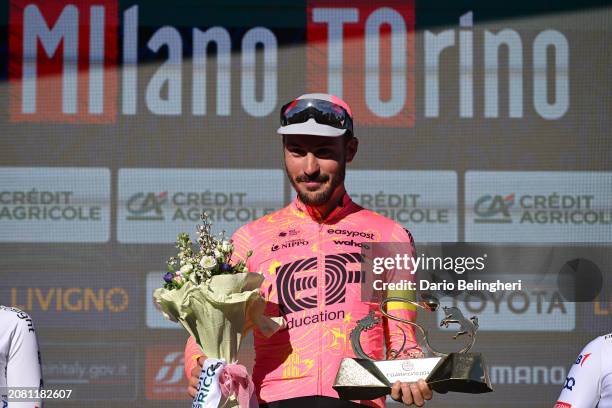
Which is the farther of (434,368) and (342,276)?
(342,276)

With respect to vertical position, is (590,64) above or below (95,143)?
above

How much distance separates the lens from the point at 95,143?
483 centimetres

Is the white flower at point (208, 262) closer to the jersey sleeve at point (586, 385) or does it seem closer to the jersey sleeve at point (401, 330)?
the jersey sleeve at point (401, 330)

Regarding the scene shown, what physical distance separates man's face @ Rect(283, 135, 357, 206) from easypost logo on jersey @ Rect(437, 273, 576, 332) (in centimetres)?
225

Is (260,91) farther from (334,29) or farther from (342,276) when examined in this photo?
(342,276)

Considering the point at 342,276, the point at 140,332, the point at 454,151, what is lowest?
the point at 140,332

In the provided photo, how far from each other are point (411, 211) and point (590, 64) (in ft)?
3.87

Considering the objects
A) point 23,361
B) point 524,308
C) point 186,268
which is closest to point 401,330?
point 186,268

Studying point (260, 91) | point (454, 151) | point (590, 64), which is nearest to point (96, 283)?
point (260, 91)

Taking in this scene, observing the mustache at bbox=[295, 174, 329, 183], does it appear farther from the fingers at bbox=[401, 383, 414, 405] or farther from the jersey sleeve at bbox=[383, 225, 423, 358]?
the fingers at bbox=[401, 383, 414, 405]

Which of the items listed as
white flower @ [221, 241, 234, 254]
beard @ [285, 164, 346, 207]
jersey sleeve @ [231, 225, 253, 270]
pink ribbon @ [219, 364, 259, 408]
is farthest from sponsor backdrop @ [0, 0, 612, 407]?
pink ribbon @ [219, 364, 259, 408]

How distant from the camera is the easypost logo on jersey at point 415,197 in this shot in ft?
15.8

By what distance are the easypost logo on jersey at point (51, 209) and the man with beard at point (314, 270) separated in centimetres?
216

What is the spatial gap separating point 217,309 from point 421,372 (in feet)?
1.73
